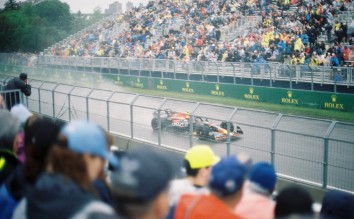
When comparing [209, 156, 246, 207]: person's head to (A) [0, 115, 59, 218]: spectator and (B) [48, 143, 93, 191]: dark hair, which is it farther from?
(A) [0, 115, 59, 218]: spectator

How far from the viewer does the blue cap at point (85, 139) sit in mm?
2533

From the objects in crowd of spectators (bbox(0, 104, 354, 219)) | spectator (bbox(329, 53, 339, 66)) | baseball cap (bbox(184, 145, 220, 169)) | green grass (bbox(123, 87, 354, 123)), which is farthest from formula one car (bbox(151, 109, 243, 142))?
spectator (bbox(329, 53, 339, 66))

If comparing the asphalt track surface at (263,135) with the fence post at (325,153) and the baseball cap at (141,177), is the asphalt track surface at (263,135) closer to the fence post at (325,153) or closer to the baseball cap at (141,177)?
the fence post at (325,153)

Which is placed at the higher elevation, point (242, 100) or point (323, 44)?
point (323, 44)

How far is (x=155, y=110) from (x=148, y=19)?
3148 cm

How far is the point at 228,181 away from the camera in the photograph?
9.74 ft

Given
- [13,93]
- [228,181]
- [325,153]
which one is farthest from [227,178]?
[13,93]

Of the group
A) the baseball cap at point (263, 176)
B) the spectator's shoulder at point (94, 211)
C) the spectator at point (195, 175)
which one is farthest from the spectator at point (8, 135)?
the baseball cap at point (263, 176)

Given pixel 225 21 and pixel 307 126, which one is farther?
pixel 225 21

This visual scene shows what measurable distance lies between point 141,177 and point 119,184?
13cm

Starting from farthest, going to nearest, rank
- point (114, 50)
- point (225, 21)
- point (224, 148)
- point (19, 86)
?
point (114, 50) → point (225, 21) → point (19, 86) → point (224, 148)

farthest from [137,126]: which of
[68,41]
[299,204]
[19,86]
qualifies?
[68,41]

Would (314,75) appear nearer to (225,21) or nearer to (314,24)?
(314,24)

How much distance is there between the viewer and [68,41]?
48.5 metres
